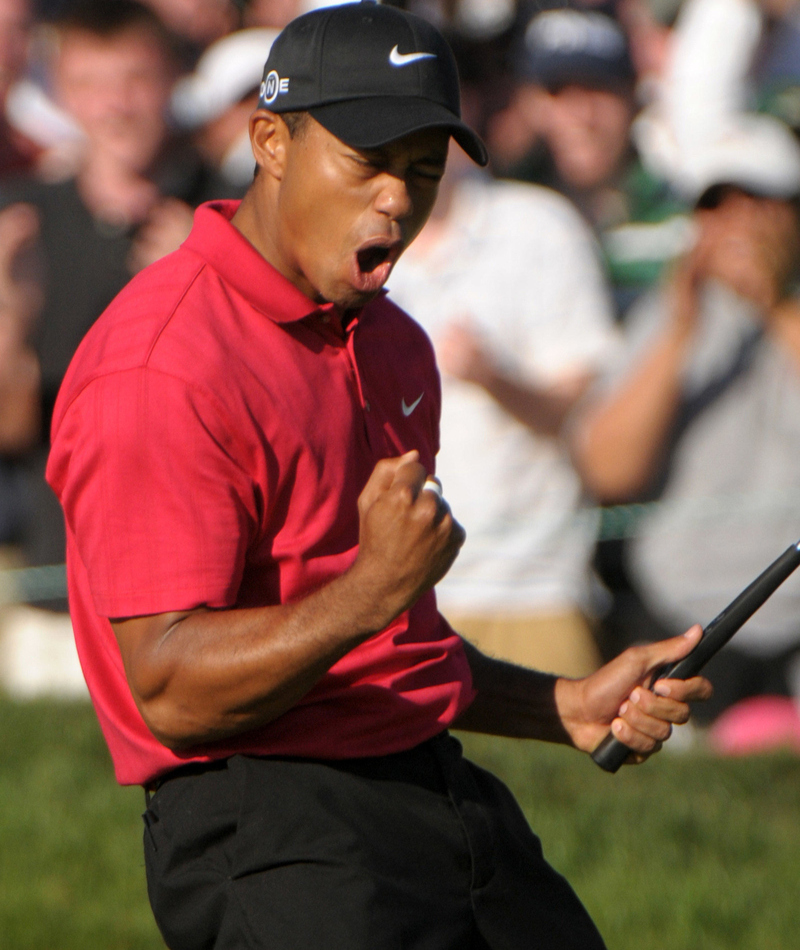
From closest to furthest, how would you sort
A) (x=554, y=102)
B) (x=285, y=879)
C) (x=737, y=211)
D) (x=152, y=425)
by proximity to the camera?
(x=152, y=425) < (x=285, y=879) < (x=737, y=211) < (x=554, y=102)

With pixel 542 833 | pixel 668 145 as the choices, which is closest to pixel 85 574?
pixel 542 833

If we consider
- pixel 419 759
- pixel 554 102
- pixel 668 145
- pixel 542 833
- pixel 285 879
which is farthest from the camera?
pixel 668 145

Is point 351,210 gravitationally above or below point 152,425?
above

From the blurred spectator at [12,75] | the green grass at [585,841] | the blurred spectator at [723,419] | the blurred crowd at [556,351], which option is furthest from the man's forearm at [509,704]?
the blurred spectator at [12,75]

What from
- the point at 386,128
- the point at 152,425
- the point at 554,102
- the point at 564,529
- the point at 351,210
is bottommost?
the point at 564,529

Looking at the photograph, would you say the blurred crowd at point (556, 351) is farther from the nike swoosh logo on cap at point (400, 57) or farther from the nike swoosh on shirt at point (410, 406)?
the nike swoosh logo on cap at point (400, 57)

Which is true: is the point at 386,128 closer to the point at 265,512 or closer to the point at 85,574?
the point at 265,512

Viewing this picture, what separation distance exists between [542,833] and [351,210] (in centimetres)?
276

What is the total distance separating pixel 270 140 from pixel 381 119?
0.25 meters

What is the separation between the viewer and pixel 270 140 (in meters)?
2.42

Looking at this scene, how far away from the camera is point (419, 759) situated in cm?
244

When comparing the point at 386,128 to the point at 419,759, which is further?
the point at 419,759

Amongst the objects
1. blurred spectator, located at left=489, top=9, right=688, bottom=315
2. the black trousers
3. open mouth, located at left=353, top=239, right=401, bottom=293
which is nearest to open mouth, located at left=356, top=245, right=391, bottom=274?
open mouth, located at left=353, top=239, right=401, bottom=293

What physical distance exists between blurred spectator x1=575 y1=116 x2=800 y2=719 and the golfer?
3.02 m
